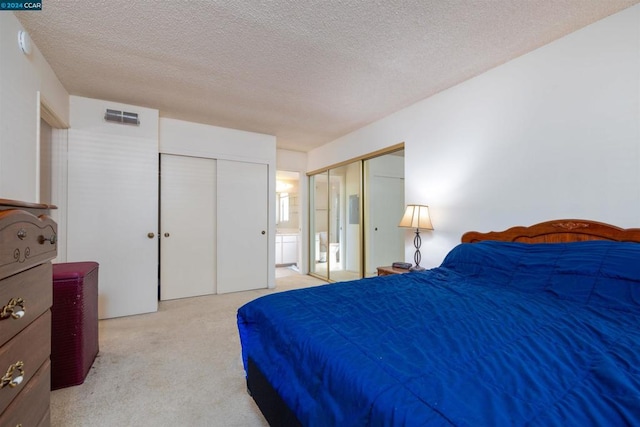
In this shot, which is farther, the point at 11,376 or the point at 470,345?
the point at 470,345

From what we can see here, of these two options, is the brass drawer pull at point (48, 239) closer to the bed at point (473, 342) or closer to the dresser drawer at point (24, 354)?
the dresser drawer at point (24, 354)

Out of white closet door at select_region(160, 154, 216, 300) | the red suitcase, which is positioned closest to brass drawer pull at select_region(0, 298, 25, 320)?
the red suitcase

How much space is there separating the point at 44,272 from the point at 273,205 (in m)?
3.23

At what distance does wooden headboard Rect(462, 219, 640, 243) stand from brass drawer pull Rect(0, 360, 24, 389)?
9.33 feet

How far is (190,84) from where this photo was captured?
2.65 meters

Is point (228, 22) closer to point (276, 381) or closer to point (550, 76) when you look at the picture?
point (276, 381)

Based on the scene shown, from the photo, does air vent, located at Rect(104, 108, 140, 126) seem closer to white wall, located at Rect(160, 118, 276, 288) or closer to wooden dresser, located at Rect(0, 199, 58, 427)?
white wall, located at Rect(160, 118, 276, 288)

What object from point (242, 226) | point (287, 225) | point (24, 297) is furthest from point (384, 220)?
point (24, 297)

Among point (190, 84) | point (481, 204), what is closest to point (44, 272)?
point (190, 84)

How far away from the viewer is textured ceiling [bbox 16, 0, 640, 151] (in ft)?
5.56

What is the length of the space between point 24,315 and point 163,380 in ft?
4.13

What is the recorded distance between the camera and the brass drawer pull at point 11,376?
0.78 meters

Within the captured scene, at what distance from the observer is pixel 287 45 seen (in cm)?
204

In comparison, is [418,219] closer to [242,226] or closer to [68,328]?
[242,226]
